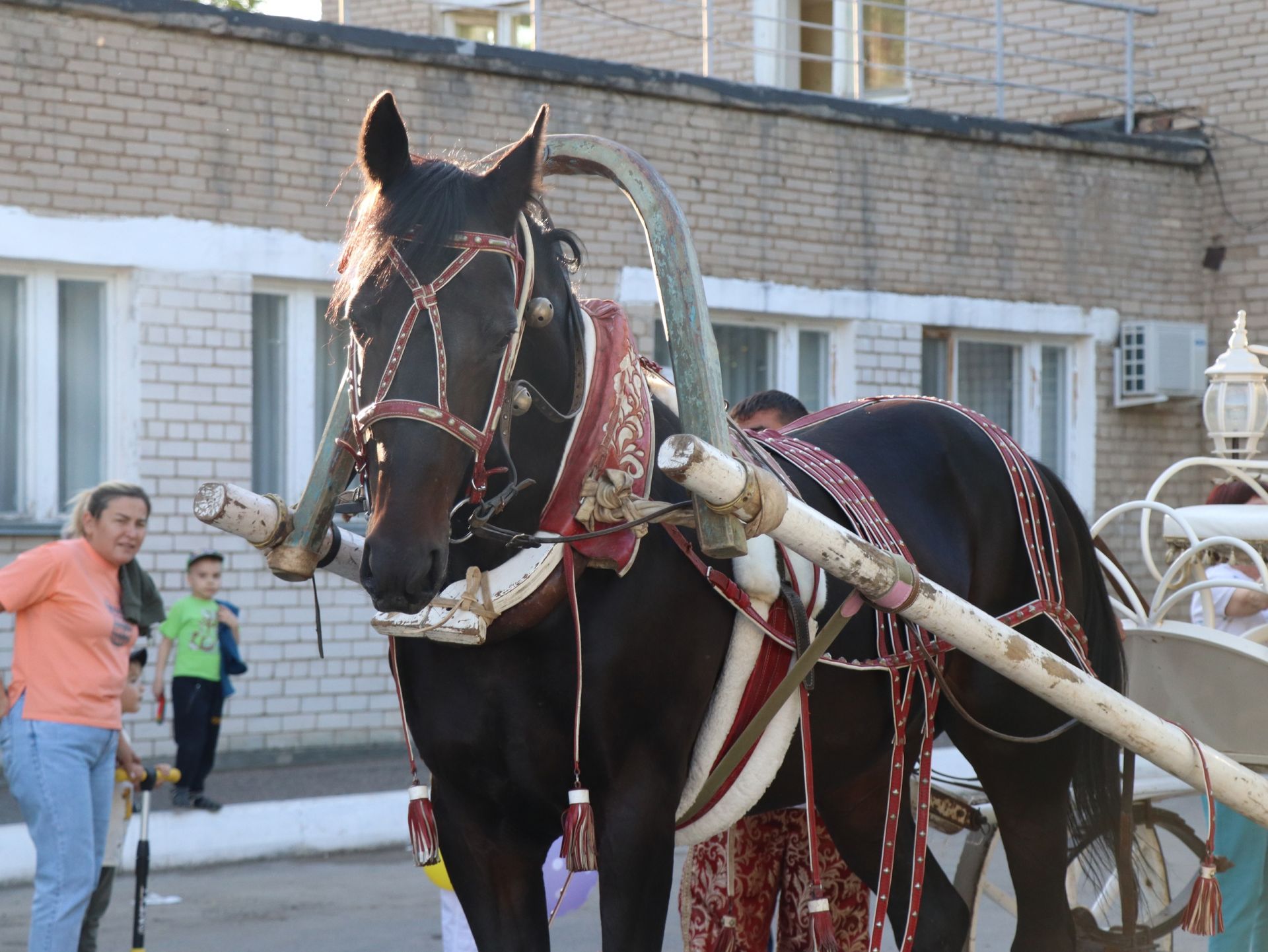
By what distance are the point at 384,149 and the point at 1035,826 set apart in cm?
242

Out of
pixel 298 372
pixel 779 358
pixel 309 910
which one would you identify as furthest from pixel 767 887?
pixel 779 358

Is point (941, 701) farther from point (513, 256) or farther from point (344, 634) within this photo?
point (344, 634)

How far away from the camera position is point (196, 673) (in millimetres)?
8617

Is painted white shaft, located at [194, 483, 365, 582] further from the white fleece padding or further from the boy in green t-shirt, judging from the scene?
the boy in green t-shirt

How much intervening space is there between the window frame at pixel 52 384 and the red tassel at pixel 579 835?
7151 mm

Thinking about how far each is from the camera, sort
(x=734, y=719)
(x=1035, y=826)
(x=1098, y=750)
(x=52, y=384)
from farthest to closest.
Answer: (x=52, y=384) → (x=1098, y=750) → (x=1035, y=826) → (x=734, y=719)

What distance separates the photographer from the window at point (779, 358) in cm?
1197

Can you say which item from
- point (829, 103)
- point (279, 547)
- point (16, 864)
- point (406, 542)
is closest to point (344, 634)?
point (16, 864)

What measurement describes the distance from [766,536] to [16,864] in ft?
17.3

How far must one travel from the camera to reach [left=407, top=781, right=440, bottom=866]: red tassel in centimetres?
315

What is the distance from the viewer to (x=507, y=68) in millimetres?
10586

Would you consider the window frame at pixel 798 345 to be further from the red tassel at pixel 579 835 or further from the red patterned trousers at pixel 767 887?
the red tassel at pixel 579 835

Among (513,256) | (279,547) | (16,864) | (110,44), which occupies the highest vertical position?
(110,44)

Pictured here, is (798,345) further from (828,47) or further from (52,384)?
(52,384)
